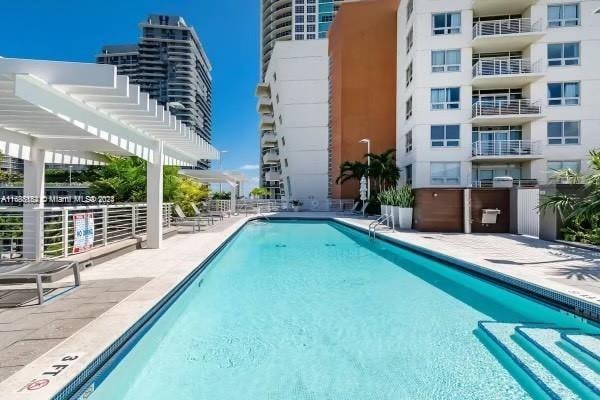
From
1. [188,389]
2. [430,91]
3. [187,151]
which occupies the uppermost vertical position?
[430,91]

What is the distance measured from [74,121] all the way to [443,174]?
21717 millimetres

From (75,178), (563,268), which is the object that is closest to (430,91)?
(563,268)

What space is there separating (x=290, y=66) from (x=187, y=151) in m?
30.5

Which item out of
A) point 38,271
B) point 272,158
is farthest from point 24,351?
point 272,158

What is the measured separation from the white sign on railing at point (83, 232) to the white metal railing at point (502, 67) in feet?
75.5

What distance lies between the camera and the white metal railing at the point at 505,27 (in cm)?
2209

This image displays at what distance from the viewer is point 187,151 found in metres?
12.4

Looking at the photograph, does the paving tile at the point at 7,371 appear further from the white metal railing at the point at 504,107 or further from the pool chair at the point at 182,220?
the white metal railing at the point at 504,107

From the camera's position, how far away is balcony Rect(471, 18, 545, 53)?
71.4ft

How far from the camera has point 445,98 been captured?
23.0m

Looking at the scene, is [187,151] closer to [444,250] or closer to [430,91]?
[444,250]

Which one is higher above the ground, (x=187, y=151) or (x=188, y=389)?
(x=187, y=151)

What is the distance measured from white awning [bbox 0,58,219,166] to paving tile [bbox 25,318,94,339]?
110 inches

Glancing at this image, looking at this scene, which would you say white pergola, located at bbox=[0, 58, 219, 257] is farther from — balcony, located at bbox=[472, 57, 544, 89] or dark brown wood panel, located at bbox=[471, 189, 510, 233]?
balcony, located at bbox=[472, 57, 544, 89]
